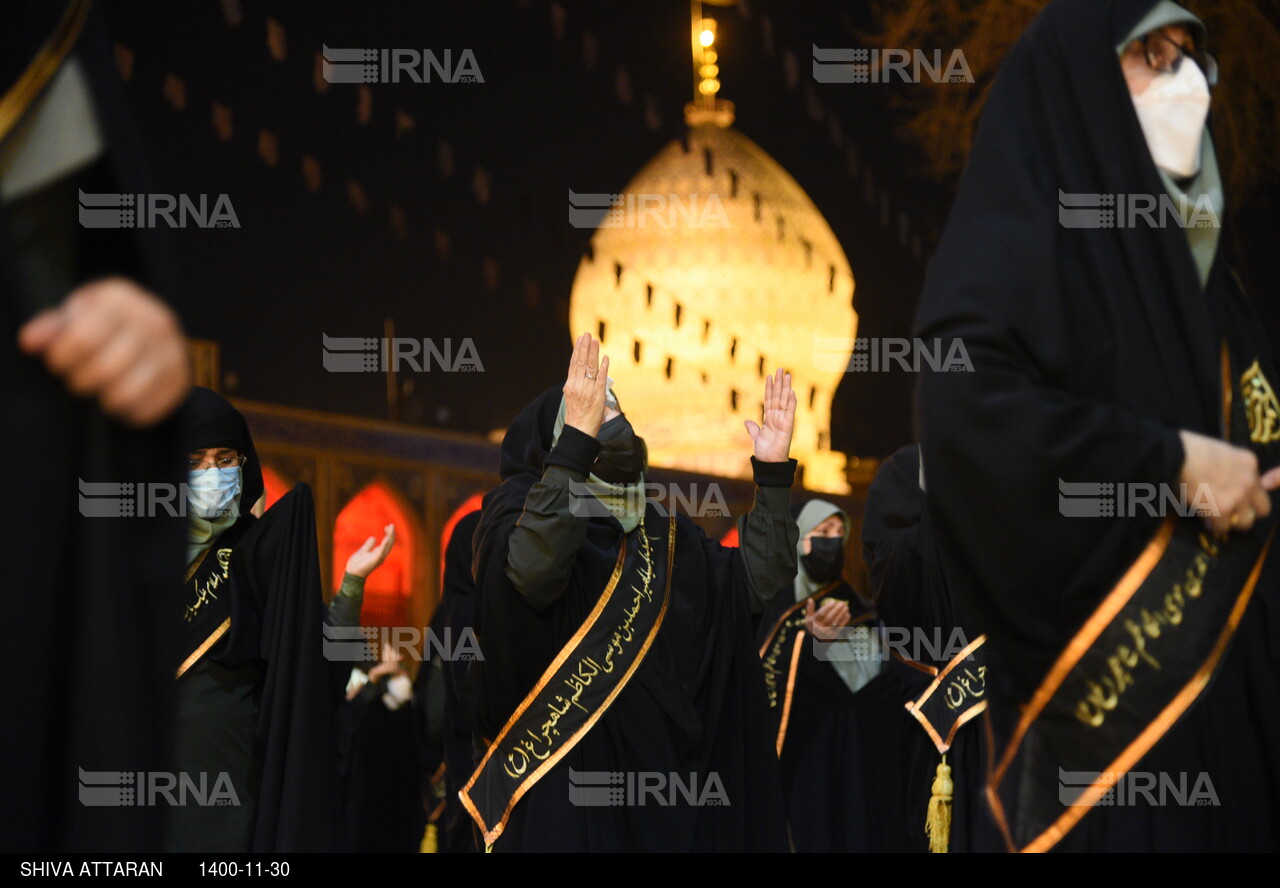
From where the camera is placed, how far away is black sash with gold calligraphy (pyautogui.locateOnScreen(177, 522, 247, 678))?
4.55 meters


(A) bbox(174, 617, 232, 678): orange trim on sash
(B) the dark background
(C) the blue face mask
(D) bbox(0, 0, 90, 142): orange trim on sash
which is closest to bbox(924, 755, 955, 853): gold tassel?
(A) bbox(174, 617, 232, 678): orange trim on sash

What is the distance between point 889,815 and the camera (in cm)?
679

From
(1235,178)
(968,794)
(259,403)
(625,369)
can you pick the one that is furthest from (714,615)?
(625,369)

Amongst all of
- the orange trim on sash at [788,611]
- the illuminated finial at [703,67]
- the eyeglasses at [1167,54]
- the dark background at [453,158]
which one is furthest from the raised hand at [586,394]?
the illuminated finial at [703,67]

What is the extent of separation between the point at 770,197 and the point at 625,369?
10.5ft

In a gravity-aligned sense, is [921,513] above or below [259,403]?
below

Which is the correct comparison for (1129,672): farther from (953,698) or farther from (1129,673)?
(953,698)

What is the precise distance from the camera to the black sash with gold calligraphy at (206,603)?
4.55 m

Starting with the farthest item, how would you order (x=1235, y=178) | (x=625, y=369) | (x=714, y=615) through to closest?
(x=625, y=369)
(x=1235, y=178)
(x=714, y=615)

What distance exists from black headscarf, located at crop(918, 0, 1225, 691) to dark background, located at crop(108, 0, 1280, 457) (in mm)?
9444

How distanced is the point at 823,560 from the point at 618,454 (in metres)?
2.89

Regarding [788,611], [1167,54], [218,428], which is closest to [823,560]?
[788,611]

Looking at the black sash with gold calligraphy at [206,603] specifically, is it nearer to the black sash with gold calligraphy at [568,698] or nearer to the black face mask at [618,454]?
the black sash with gold calligraphy at [568,698]

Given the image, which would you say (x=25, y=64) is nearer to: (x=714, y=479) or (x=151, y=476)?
(x=151, y=476)
